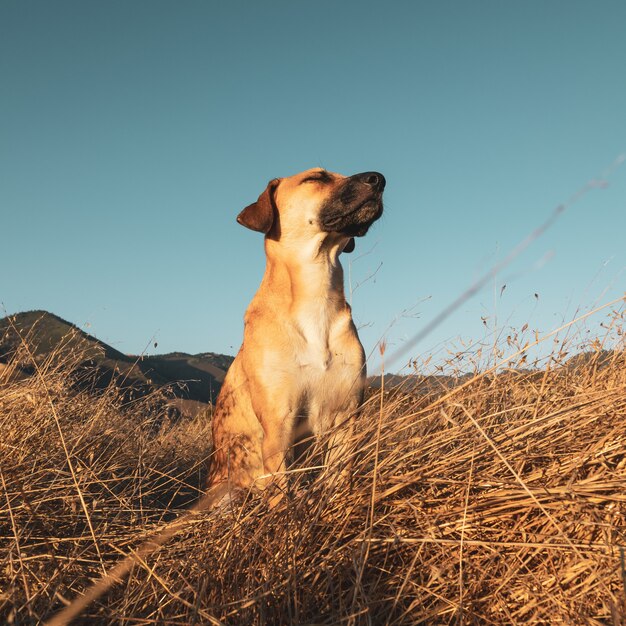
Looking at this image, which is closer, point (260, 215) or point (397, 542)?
point (397, 542)

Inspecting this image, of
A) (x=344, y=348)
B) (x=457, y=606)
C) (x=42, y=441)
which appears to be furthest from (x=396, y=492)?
(x=42, y=441)

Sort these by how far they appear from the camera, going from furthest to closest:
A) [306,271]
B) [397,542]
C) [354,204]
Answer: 1. [354,204]
2. [306,271]
3. [397,542]

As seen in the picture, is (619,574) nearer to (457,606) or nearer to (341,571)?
(457,606)

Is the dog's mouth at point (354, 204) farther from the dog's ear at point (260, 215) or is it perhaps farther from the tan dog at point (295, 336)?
the dog's ear at point (260, 215)

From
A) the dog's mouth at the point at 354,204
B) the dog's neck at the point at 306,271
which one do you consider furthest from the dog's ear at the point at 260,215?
the dog's mouth at the point at 354,204

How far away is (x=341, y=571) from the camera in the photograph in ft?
6.70

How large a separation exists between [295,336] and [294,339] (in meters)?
0.03

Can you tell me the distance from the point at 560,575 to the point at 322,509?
0.85m

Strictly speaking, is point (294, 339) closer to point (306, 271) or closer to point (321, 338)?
point (321, 338)

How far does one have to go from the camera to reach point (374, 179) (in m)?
4.09

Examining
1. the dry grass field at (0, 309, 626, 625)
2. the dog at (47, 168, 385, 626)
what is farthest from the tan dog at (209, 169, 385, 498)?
the dry grass field at (0, 309, 626, 625)

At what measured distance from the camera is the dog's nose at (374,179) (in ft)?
13.4

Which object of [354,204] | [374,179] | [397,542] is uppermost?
[374,179]

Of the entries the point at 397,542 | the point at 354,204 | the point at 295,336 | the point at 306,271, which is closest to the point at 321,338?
the point at 295,336
